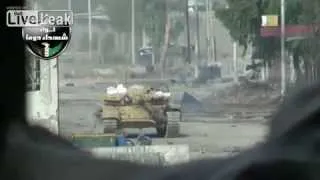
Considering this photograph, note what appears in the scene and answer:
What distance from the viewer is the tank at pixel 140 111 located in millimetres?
1848

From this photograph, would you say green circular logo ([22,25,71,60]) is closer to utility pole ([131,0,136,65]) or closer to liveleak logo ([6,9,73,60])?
liveleak logo ([6,9,73,60])

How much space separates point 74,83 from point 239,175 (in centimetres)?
127

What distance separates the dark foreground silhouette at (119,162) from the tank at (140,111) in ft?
1.80

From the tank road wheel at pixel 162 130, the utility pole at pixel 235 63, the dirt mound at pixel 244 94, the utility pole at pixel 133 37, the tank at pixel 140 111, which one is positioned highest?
the utility pole at pixel 133 37

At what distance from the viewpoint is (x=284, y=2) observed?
153cm

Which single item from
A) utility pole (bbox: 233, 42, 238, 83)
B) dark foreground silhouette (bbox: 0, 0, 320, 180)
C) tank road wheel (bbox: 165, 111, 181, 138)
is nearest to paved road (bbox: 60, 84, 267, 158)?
tank road wheel (bbox: 165, 111, 181, 138)

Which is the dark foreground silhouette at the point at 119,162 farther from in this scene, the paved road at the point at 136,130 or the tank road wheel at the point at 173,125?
the tank road wheel at the point at 173,125

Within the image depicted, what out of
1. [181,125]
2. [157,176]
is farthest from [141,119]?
[157,176]

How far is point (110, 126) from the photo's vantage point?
6.63 feet

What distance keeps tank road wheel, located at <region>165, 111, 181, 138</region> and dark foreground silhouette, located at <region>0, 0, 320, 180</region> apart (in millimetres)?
590

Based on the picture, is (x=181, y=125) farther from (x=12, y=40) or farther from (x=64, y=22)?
(x=12, y=40)

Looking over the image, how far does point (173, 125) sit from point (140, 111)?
0.11 meters

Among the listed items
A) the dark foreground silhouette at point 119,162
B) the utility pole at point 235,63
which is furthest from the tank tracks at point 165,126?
the dark foreground silhouette at point 119,162

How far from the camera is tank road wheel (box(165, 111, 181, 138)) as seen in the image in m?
1.85
